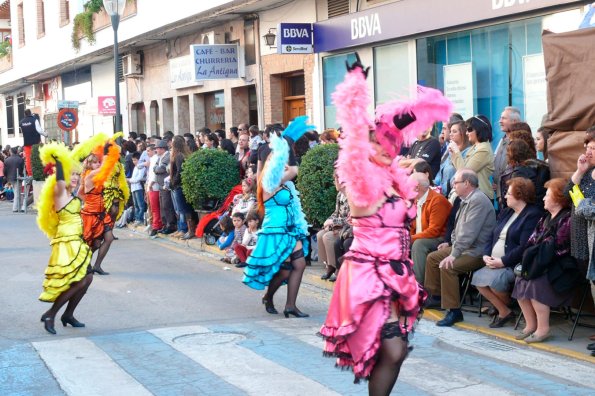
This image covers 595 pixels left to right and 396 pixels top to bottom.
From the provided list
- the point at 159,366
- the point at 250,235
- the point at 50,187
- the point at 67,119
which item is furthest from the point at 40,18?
the point at 159,366

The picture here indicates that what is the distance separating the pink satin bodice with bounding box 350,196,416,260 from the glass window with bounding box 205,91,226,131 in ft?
64.3

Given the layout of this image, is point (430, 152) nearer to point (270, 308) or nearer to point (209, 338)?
point (270, 308)

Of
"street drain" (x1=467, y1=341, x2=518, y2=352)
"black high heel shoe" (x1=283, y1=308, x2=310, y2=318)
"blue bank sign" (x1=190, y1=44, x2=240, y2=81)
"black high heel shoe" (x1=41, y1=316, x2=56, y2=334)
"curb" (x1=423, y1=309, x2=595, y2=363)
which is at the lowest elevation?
"street drain" (x1=467, y1=341, x2=518, y2=352)

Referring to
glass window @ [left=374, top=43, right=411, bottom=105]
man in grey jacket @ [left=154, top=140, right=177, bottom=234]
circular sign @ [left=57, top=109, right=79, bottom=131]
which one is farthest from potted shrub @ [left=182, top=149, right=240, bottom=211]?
circular sign @ [left=57, top=109, right=79, bottom=131]

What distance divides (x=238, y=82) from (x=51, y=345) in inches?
615

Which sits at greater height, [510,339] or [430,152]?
[430,152]

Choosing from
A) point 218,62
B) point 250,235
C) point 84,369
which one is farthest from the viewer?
point 218,62

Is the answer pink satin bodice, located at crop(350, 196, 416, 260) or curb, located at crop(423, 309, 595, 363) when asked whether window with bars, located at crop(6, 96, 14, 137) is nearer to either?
curb, located at crop(423, 309, 595, 363)

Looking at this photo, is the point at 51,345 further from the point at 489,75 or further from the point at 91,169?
the point at 489,75

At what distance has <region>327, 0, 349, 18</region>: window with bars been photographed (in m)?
18.6

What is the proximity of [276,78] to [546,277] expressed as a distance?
14145 mm

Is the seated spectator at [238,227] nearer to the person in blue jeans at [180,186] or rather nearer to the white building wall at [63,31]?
the person in blue jeans at [180,186]

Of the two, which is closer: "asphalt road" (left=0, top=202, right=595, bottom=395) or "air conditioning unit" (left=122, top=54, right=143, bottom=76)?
"asphalt road" (left=0, top=202, right=595, bottom=395)

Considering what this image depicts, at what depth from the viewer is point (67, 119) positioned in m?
24.9
